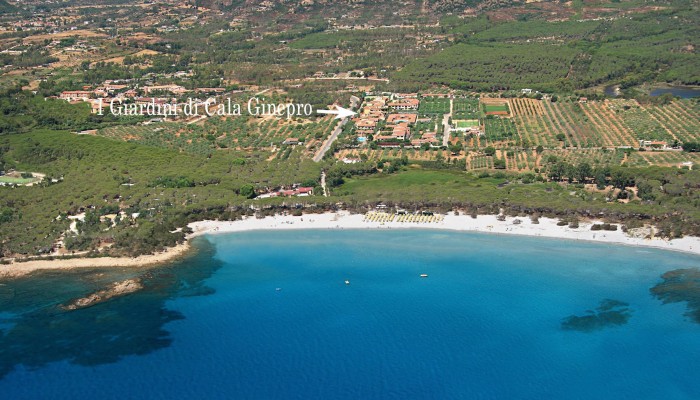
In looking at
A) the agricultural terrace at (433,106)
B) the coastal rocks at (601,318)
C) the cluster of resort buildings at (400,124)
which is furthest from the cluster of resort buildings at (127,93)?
the coastal rocks at (601,318)

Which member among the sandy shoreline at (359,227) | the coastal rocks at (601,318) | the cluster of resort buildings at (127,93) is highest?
the cluster of resort buildings at (127,93)

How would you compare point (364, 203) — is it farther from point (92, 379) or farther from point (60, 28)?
point (60, 28)

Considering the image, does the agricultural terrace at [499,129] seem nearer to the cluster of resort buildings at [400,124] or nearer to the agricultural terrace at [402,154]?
the cluster of resort buildings at [400,124]

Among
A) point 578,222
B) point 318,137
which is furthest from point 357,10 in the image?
point 578,222

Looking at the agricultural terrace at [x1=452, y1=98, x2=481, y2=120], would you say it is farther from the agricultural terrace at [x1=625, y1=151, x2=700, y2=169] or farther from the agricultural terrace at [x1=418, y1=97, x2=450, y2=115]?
the agricultural terrace at [x1=625, y1=151, x2=700, y2=169]

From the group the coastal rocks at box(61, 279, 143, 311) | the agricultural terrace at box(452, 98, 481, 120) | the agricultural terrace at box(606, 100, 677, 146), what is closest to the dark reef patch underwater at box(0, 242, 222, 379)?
the coastal rocks at box(61, 279, 143, 311)

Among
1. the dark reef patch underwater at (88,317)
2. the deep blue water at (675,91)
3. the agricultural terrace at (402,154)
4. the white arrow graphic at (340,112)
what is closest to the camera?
the dark reef patch underwater at (88,317)
